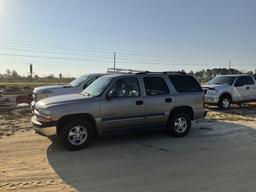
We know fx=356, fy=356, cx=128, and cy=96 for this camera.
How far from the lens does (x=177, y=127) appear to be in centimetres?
993

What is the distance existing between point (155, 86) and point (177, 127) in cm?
133

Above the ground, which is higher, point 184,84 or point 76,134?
point 184,84

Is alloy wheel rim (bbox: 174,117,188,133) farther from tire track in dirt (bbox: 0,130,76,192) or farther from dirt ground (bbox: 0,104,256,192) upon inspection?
tire track in dirt (bbox: 0,130,76,192)

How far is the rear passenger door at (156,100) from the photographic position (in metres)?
9.34

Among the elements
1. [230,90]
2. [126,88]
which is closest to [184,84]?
[126,88]

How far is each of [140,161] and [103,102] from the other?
6.25ft

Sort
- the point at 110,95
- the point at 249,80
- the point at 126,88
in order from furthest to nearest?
the point at 249,80, the point at 126,88, the point at 110,95

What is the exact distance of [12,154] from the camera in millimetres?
7914

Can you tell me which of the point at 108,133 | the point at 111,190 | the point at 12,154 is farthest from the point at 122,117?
the point at 111,190

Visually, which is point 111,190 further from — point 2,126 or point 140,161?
point 2,126

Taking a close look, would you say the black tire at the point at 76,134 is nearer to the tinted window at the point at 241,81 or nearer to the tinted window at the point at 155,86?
the tinted window at the point at 155,86

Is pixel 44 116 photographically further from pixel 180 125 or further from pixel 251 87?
pixel 251 87

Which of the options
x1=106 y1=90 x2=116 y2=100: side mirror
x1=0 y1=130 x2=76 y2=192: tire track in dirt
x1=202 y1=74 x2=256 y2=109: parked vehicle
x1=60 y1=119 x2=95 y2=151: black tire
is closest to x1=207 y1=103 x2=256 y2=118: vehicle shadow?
x1=202 y1=74 x2=256 y2=109: parked vehicle

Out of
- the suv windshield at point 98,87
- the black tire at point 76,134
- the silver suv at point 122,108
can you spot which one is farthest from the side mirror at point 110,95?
the black tire at point 76,134
